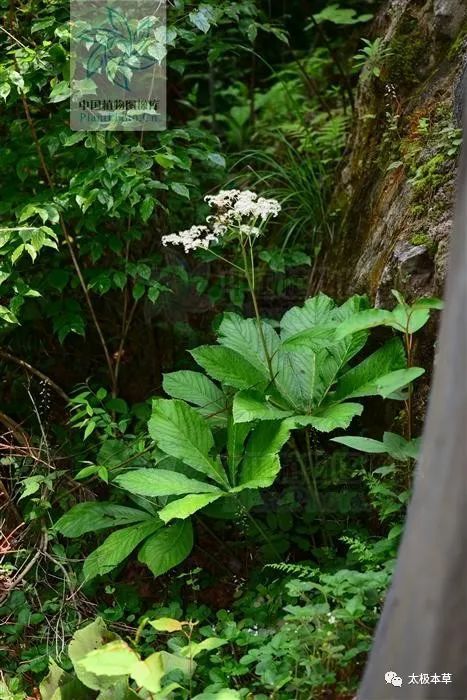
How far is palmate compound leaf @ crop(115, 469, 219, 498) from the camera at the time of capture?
2959 mm

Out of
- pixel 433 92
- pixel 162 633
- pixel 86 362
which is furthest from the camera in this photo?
pixel 86 362

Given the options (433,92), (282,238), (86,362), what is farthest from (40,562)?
(433,92)

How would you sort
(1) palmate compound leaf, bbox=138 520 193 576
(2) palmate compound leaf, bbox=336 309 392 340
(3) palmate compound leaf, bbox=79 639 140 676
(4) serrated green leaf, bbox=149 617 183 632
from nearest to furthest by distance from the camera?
(3) palmate compound leaf, bbox=79 639 140 676, (4) serrated green leaf, bbox=149 617 183 632, (2) palmate compound leaf, bbox=336 309 392 340, (1) palmate compound leaf, bbox=138 520 193 576

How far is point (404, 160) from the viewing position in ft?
11.3

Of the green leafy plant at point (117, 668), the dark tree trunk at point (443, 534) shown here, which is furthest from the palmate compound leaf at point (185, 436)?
the dark tree trunk at point (443, 534)

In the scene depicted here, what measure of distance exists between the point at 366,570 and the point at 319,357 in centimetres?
85

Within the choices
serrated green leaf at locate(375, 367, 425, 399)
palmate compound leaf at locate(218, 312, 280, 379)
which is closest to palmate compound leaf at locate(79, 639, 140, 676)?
serrated green leaf at locate(375, 367, 425, 399)

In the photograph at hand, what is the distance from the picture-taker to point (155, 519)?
125 inches

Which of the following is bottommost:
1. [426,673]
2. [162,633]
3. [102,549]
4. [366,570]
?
[162,633]

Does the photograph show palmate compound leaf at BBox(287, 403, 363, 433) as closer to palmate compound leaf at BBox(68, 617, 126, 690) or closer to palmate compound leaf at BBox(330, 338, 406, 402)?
palmate compound leaf at BBox(330, 338, 406, 402)

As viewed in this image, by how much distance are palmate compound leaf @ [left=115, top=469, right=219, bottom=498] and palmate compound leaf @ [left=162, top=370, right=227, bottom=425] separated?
1.13ft

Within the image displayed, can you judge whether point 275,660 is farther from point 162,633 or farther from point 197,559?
point 197,559

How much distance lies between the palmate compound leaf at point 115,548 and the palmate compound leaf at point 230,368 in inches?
24.0

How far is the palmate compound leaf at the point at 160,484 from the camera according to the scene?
296cm
